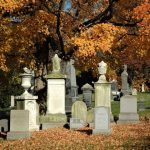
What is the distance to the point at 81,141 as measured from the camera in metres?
15.4

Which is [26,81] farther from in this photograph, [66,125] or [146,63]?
[146,63]

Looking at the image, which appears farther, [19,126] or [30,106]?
[30,106]

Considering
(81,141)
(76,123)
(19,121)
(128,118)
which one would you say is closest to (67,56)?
(128,118)

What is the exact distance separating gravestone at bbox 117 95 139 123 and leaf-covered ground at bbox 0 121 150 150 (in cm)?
403

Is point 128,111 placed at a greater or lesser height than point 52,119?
greater

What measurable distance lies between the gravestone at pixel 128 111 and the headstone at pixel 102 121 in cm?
517

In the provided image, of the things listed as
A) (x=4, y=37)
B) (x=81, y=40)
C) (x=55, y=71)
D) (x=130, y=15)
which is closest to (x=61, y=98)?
(x=55, y=71)

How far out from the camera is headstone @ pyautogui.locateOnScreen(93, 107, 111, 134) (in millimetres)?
17389

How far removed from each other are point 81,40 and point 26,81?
405cm

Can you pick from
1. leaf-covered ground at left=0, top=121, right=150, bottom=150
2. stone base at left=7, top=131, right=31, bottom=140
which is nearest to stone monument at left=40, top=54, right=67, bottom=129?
leaf-covered ground at left=0, top=121, right=150, bottom=150

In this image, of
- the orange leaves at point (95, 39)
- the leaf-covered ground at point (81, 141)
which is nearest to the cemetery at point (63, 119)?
the leaf-covered ground at point (81, 141)

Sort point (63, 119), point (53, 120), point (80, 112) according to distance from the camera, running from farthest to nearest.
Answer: point (63, 119) → point (53, 120) → point (80, 112)

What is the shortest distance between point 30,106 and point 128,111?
19.1 feet

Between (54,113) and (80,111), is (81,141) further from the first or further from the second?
(54,113)
